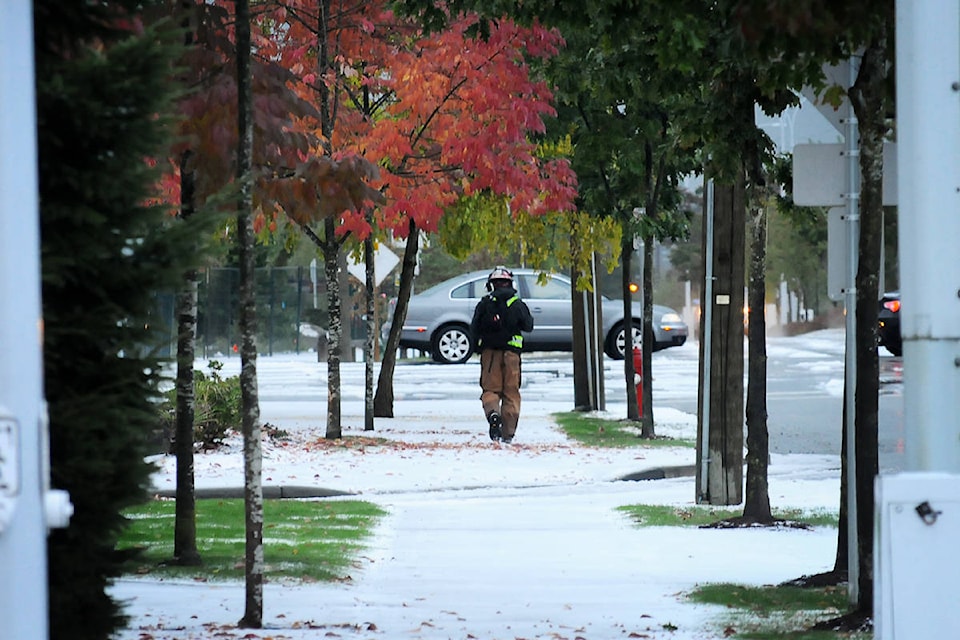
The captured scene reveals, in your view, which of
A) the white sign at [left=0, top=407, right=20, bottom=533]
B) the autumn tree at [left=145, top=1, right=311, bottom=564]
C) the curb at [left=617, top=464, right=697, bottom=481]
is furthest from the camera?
the curb at [left=617, top=464, right=697, bottom=481]

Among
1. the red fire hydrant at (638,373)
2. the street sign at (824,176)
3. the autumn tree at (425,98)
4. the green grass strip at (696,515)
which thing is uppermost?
the autumn tree at (425,98)

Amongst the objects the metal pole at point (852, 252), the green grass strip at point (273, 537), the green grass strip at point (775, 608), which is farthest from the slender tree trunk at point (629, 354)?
the metal pole at point (852, 252)

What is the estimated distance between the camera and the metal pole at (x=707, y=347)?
1217 cm

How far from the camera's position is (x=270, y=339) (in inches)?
1762

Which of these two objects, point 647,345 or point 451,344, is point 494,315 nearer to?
point 647,345

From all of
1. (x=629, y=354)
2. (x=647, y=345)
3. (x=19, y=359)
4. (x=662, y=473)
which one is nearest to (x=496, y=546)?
(x=662, y=473)

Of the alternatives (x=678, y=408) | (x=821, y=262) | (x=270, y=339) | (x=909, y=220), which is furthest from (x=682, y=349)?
(x=909, y=220)

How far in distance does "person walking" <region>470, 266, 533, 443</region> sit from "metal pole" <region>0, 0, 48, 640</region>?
1412cm

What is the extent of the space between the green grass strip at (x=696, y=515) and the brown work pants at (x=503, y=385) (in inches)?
208

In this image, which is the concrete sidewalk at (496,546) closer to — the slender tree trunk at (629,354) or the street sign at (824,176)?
the slender tree trunk at (629,354)

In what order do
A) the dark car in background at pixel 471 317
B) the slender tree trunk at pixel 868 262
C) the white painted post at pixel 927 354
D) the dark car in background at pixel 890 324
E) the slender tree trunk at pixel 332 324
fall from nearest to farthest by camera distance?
the white painted post at pixel 927 354
the slender tree trunk at pixel 868 262
the slender tree trunk at pixel 332 324
the dark car in background at pixel 890 324
the dark car in background at pixel 471 317

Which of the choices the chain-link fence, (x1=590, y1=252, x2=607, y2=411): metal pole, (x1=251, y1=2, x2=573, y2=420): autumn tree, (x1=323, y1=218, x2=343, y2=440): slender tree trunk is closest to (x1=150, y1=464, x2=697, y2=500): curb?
(x1=251, y1=2, x2=573, y2=420): autumn tree

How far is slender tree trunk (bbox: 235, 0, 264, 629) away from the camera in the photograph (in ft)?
22.8

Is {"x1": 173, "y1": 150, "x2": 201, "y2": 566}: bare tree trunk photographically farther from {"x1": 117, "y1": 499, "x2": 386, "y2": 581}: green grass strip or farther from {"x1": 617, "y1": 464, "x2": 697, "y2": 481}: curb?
{"x1": 617, "y1": 464, "x2": 697, "y2": 481}: curb
